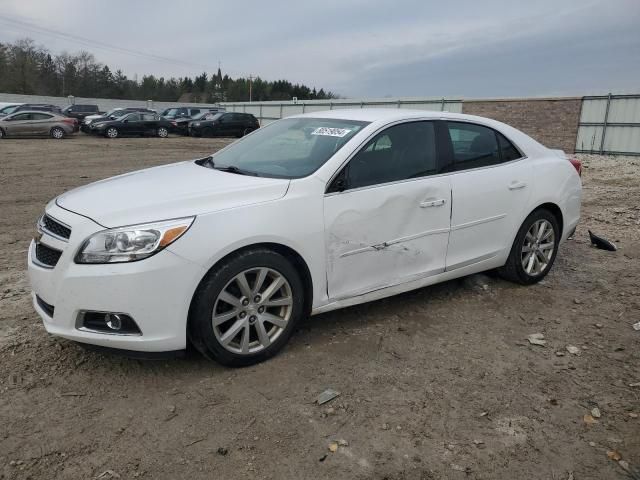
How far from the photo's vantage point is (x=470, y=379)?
334cm

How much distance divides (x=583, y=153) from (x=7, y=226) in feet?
67.8

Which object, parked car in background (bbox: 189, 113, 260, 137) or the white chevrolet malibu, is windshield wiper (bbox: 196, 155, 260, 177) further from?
parked car in background (bbox: 189, 113, 260, 137)

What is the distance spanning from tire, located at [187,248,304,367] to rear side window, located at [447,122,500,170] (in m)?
1.84

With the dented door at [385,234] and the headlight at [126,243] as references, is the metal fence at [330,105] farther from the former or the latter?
the headlight at [126,243]

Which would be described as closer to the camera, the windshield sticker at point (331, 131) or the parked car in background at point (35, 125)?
the windshield sticker at point (331, 131)

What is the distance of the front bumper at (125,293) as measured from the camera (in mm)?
2893

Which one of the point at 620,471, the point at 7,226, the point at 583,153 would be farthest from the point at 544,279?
the point at 583,153

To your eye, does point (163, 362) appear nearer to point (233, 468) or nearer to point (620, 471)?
point (233, 468)

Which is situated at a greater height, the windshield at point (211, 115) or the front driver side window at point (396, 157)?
the windshield at point (211, 115)

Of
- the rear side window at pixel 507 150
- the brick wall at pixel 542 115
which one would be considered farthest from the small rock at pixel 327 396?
the brick wall at pixel 542 115

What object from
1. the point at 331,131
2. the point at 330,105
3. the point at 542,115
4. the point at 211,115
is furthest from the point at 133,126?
the point at 331,131

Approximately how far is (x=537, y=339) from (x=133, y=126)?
26.2 m

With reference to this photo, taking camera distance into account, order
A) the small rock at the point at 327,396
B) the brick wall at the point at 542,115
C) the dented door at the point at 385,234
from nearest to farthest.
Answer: the small rock at the point at 327,396
the dented door at the point at 385,234
the brick wall at the point at 542,115

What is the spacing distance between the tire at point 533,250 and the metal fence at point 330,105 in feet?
43.9
